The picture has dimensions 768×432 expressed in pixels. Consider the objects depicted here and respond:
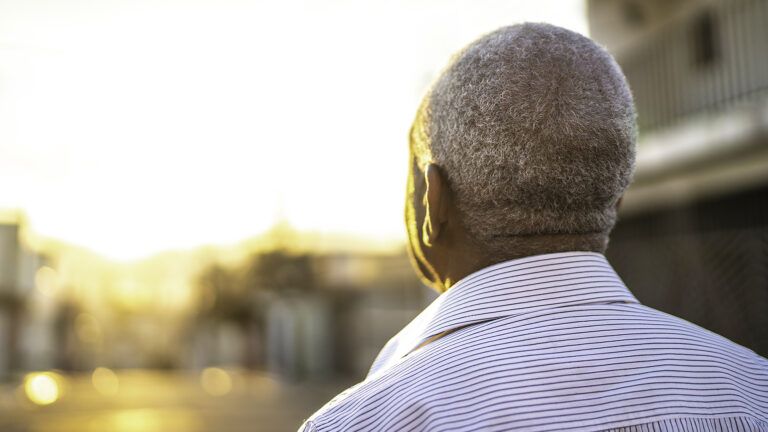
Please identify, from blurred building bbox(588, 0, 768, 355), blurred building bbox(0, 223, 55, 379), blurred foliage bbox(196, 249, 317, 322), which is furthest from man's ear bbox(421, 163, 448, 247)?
blurred foliage bbox(196, 249, 317, 322)

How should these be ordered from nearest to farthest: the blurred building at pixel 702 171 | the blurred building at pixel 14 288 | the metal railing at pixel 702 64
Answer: the blurred building at pixel 702 171, the metal railing at pixel 702 64, the blurred building at pixel 14 288

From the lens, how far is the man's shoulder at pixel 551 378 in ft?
3.28

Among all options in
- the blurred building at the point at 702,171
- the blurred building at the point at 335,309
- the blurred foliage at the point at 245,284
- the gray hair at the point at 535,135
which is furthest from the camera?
the blurred foliage at the point at 245,284

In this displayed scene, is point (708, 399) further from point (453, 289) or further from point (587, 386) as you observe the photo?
point (453, 289)

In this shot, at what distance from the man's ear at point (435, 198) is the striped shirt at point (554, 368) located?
117mm

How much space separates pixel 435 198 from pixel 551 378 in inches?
14.0

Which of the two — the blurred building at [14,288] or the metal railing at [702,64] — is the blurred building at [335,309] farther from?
the metal railing at [702,64]

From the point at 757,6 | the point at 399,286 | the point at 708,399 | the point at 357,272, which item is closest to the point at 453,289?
the point at 708,399

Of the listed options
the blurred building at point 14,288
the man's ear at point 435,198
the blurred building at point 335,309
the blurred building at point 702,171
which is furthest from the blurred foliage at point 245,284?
the man's ear at point 435,198

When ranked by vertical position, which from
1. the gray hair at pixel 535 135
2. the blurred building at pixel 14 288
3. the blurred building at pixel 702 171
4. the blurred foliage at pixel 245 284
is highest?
the gray hair at pixel 535 135

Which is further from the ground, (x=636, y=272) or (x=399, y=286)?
(x=636, y=272)

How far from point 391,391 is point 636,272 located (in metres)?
8.28

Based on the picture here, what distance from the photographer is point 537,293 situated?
1.12m

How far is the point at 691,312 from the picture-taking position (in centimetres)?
757
